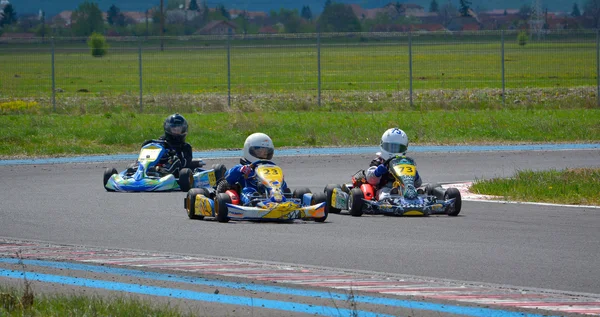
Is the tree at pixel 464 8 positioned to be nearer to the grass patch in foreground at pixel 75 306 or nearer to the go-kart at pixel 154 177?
the go-kart at pixel 154 177

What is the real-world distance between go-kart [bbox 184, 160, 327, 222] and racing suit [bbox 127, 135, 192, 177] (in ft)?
10.7

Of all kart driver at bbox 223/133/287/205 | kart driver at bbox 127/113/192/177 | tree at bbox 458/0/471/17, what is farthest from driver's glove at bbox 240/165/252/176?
tree at bbox 458/0/471/17

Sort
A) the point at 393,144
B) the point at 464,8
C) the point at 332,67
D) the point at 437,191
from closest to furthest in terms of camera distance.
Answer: the point at 437,191
the point at 393,144
the point at 332,67
the point at 464,8

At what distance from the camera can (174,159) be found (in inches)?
593

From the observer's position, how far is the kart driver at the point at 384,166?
12156mm

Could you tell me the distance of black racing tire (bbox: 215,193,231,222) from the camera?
11148 millimetres

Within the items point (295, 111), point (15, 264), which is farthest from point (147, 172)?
point (295, 111)

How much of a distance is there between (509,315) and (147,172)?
8.83m

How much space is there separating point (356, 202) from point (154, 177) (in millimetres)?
3974

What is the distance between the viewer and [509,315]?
6.62 meters

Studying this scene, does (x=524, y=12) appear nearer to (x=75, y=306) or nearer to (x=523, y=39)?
(x=523, y=39)

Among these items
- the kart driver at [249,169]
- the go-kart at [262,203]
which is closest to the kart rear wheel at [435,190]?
the go-kart at [262,203]

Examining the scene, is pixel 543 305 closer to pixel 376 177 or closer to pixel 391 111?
pixel 376 177

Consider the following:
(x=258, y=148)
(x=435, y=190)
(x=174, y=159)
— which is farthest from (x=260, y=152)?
(x=174, y=159)
